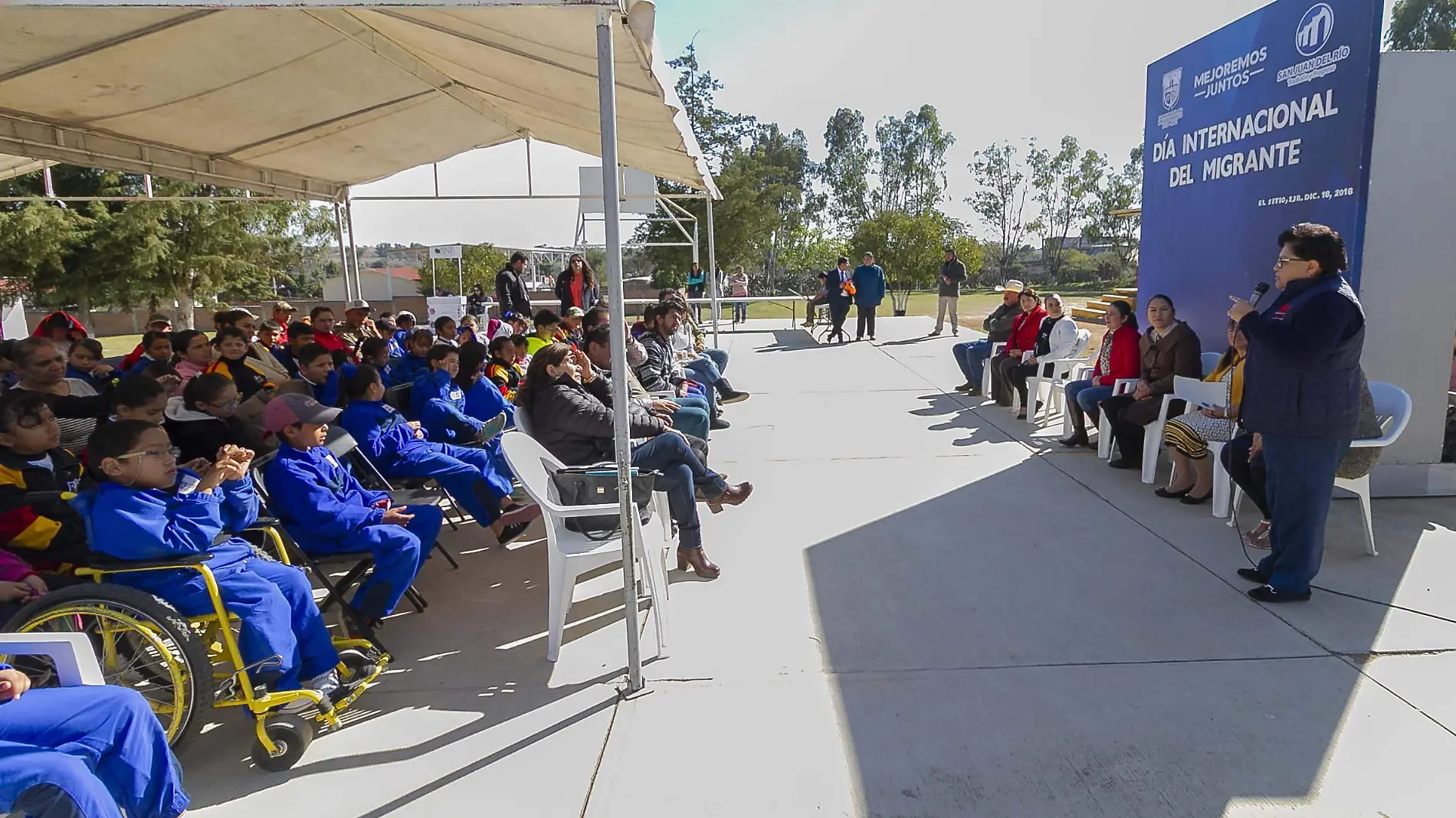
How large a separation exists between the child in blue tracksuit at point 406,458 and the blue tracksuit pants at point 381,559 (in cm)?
86

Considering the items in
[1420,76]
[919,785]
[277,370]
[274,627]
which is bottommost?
[919,785]

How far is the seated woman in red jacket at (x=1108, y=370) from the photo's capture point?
238 inches

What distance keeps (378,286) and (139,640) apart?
39652 millimetres

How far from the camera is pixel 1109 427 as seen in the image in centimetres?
595

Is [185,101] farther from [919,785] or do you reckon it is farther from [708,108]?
[708,108]

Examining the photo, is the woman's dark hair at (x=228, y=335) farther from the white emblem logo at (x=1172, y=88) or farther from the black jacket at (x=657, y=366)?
the white emblem logo at (x=1172, y=88)

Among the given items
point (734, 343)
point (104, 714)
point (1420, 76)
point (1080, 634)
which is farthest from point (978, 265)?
point (104, 714)

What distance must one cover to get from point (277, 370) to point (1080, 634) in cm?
572

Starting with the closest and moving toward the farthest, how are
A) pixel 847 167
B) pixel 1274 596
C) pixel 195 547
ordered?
pixel 195 547, pixel 1274 596, pixel 847 167

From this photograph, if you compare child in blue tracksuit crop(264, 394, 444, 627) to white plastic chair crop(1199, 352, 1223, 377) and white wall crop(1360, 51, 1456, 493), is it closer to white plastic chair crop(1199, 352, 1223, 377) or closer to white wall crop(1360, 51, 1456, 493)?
white plastic chair crop(1199, 352, 1223, 377)

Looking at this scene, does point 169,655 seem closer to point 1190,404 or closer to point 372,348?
point 372,348

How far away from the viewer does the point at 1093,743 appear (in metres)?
2.64

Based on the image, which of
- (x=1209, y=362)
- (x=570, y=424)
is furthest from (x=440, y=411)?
(x=1209, y=362)

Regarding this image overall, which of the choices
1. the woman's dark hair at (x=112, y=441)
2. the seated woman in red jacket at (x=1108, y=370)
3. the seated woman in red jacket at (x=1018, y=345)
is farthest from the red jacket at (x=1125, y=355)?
the woman's dark hair at (x=112, y=441)
